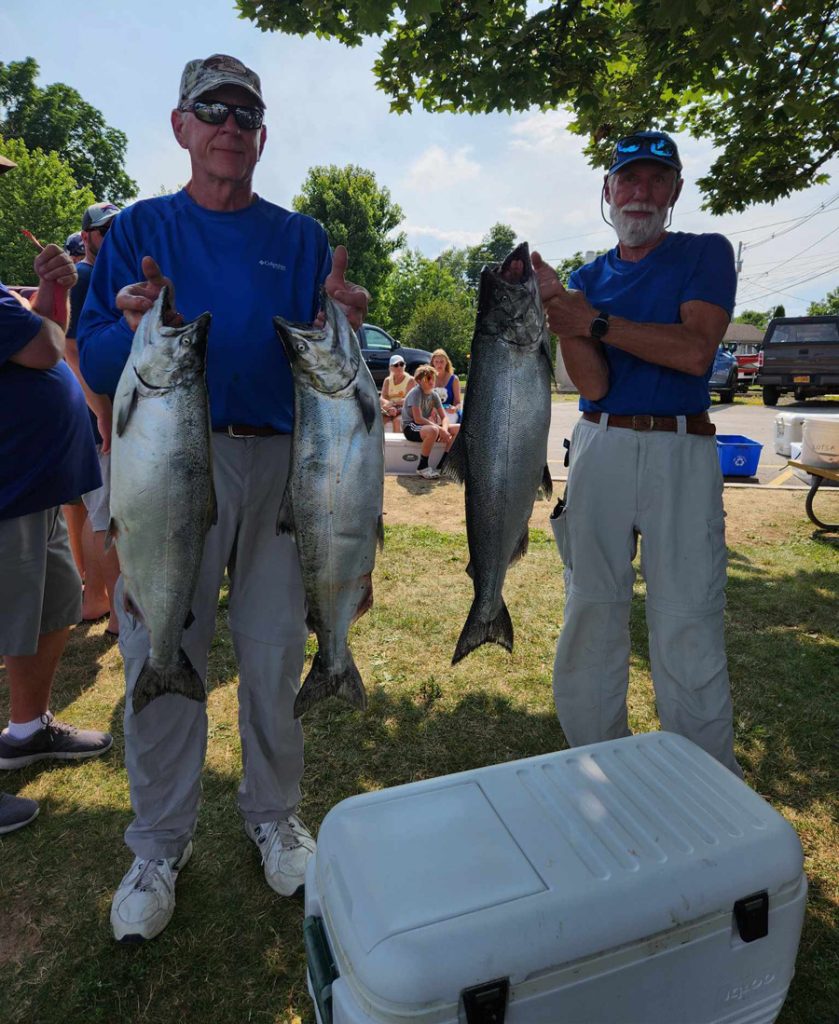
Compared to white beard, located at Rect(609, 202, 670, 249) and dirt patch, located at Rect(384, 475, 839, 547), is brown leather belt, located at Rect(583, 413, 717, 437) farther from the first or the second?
dirt patch, located at Rect(384, 475, 839, 547)

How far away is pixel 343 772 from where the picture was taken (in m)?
3.27

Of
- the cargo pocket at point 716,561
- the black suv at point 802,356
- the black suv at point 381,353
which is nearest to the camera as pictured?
the cargo pocket at point 716,561

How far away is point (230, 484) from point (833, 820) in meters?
3.11

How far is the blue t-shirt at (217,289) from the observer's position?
2.21 metres

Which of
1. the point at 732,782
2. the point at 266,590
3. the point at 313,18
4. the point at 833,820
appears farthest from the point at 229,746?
the point at 313,18

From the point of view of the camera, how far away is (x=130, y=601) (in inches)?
85.1

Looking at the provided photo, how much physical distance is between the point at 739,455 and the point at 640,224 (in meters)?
8.00

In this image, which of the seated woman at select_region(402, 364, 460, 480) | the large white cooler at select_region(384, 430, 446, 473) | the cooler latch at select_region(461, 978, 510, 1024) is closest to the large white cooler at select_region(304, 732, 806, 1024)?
the cooler latch at select_region(461, 978, 510, 1024)

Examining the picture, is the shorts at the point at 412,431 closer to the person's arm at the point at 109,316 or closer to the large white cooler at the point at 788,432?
the large white cooler at the point at 788,432

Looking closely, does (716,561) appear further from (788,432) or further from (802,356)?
(802,356)

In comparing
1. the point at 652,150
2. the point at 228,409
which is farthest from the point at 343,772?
the point at 652,150

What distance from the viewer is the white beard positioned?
2.75m

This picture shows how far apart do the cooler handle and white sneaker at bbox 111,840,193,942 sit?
878 millimetres

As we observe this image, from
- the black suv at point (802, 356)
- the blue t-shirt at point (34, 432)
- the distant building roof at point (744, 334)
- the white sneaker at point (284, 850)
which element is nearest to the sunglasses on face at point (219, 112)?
the blue t-shirt at point (34, 432)
